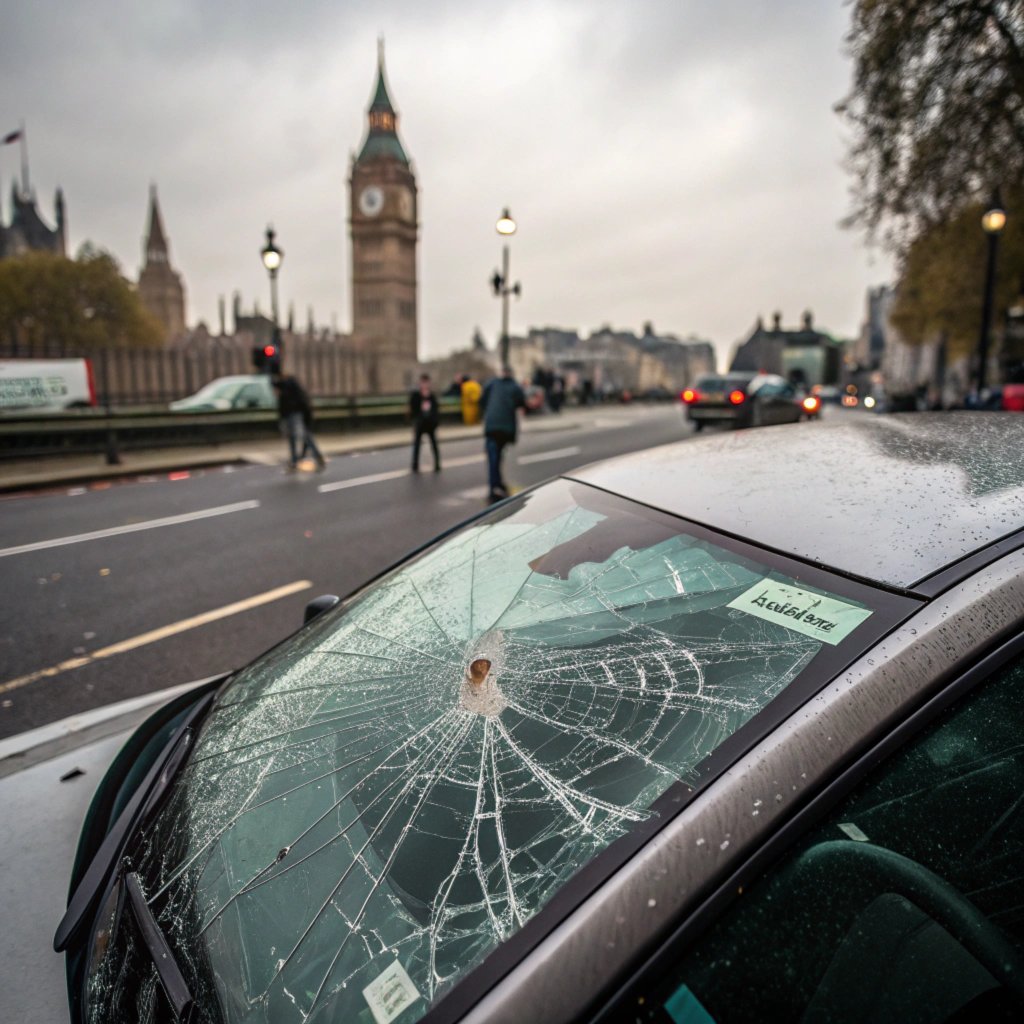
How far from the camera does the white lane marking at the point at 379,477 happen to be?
12.2 m

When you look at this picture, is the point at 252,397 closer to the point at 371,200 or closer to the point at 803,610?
the point at 803,610

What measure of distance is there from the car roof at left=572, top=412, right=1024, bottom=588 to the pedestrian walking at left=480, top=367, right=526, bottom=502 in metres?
8.83

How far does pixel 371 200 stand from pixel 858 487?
5262 inches

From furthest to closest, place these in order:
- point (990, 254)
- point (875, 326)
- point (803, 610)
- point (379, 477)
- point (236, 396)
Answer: point (875, 326) < point (236, 396) < point (990, 254) < point (379, 477) < point (803, 610)

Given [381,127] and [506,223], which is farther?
[381,127]

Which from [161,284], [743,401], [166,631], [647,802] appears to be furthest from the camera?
[161,284]

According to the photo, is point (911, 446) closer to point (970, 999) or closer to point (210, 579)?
point (970, 999)

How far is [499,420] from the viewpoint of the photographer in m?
11.0

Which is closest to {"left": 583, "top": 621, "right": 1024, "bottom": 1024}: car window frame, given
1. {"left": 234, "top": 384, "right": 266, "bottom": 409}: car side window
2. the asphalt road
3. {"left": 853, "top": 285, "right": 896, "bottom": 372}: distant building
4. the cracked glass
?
the cracked glass

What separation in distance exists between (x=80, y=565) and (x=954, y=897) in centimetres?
808

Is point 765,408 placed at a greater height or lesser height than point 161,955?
greater

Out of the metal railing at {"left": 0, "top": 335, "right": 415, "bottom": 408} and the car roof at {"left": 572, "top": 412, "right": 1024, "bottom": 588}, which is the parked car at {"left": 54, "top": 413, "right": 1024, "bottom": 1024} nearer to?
the car roof at {"left": 572, "top": 412, "right": 1024, "bottom": 588}

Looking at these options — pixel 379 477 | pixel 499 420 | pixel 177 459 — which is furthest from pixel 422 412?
pixel 177 459

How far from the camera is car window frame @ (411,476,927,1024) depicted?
90 centimetres
